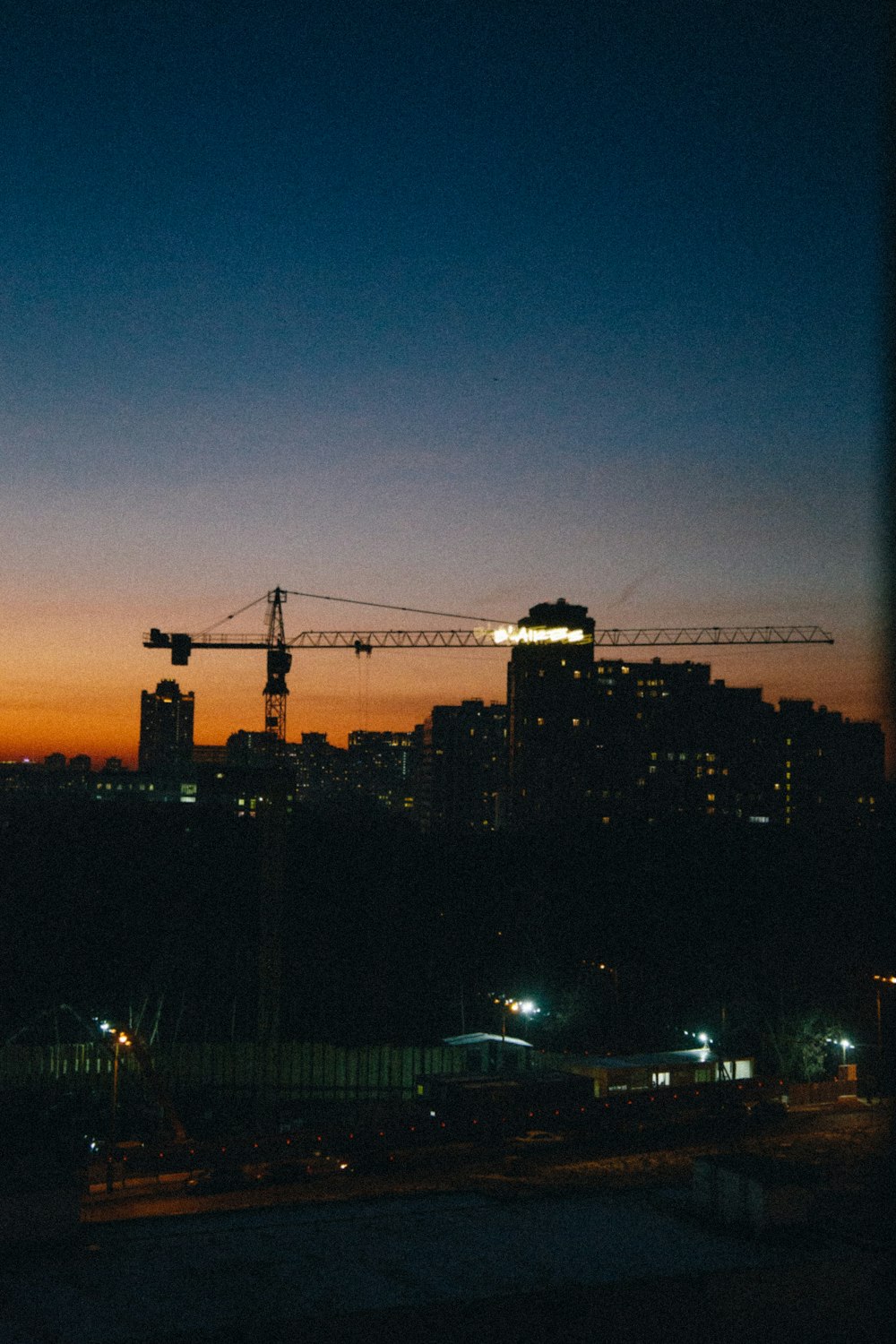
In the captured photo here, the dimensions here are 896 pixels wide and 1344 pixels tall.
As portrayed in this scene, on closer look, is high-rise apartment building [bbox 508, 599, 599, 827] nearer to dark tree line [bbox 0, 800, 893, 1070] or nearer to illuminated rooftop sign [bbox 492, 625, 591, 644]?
illuminated rooftop sign [bbox 492, 625, 591, 644]

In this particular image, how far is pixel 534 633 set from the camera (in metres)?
55.9

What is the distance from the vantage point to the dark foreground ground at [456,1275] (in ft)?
34.2

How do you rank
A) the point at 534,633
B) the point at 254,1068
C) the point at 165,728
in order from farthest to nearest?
the point at 165,728 → the point at 534,633 → the point at 254,1068

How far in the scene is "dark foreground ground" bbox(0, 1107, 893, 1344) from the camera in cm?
1043

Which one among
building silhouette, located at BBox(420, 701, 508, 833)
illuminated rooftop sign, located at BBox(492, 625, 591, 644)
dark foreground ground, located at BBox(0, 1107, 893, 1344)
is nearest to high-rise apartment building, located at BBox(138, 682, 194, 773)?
building silhouette, located at BBox(420, 701, 508, 833)

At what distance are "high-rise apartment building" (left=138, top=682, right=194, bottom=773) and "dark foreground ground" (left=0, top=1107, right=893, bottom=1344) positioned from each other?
16287cm

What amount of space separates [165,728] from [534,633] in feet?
437

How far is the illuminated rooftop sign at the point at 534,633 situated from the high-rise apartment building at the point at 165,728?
4857 inches

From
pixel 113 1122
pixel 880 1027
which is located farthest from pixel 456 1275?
pixel 880 1027

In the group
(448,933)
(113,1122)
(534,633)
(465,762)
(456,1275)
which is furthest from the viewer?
(465,762)

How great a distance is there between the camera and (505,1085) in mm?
22000

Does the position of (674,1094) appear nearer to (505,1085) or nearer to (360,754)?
(505,1085)

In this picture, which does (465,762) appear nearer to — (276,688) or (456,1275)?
(276,688)

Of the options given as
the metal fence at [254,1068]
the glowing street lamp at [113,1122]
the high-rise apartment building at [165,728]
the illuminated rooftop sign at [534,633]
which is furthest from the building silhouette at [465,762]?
the glowing street lamp at [113,1122]
